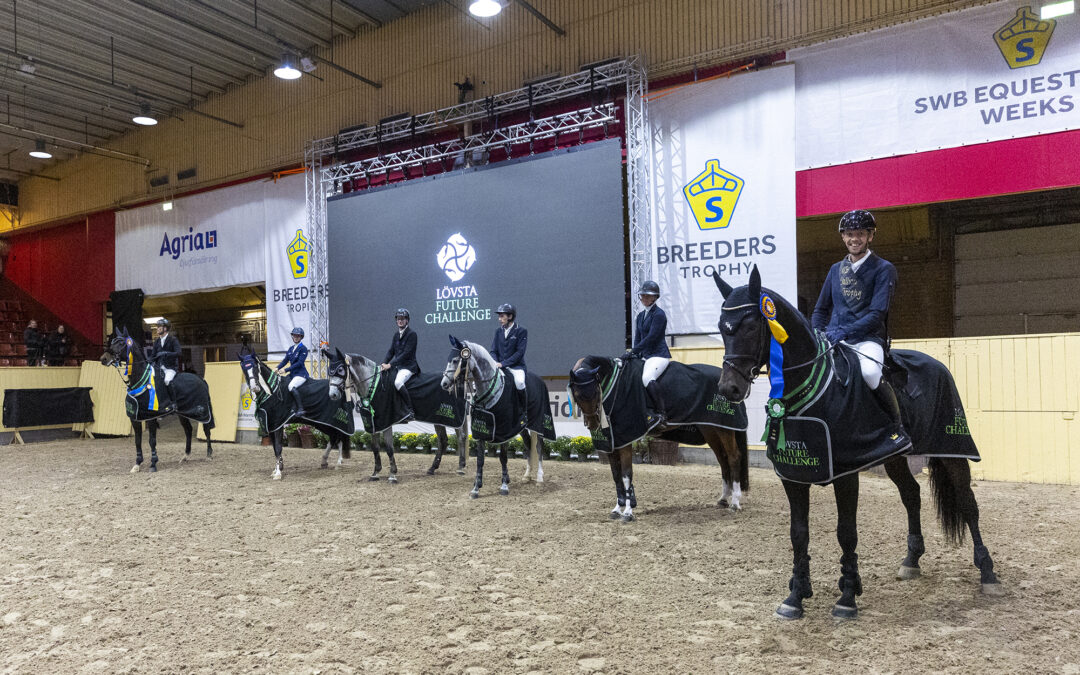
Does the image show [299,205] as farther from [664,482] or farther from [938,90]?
[938,90]

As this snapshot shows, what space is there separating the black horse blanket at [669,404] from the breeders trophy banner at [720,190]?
11.6ft

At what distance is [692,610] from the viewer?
3.39 meters

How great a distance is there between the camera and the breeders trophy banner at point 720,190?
29.3 ft

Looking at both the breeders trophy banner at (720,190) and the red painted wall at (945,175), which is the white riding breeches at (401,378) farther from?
the red painted wall at (945,175)

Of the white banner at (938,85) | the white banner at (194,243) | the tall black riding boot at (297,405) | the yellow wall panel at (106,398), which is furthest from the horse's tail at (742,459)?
the yellow wall panel at (106,398)

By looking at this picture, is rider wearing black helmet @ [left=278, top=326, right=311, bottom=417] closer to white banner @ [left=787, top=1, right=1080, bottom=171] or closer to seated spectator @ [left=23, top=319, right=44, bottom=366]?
white banner @ [left=787, top=1, right=1080, bottom=171]

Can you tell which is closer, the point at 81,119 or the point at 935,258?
the point at 935,258

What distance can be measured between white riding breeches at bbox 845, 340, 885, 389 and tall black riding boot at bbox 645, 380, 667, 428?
238 cm

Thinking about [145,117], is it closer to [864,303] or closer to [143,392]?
[143,392]

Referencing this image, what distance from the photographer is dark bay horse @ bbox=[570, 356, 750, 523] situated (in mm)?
5259

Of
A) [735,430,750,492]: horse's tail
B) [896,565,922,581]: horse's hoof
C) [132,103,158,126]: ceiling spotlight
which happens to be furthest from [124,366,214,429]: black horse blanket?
[896,565,922,581]: horse's hoof

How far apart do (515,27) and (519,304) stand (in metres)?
4.86

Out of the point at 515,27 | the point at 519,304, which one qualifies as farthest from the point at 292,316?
the point at 515,27

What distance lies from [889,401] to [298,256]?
39.7 ft
